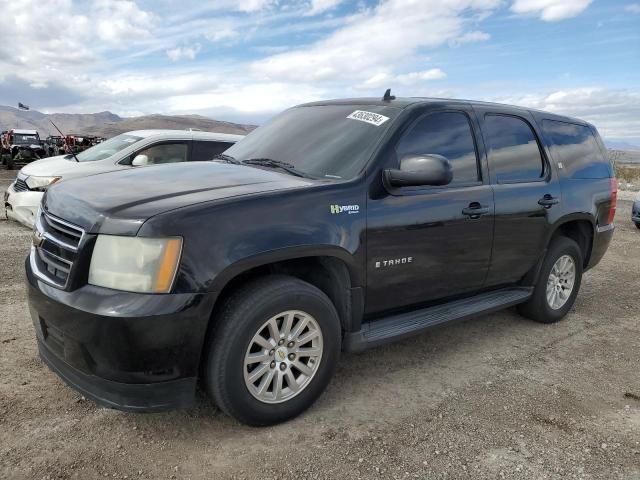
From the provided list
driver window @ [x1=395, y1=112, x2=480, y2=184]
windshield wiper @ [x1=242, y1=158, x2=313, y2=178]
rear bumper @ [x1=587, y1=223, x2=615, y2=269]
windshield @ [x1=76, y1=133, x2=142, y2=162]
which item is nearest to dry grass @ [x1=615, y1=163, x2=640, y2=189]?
rear bumper @ [x1=587, y1=223, x2=615, y2=269]

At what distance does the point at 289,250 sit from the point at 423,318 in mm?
1298

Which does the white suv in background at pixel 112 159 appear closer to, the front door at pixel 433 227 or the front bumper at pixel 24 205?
the front bumper at pixel 24 205

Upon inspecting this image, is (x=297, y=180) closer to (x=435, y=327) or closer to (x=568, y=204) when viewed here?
(x=435, y=327)

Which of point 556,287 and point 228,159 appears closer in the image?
point 228,159

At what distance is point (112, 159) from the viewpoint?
25.5 feet

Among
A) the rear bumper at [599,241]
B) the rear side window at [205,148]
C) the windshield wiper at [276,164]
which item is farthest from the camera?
the rear side window at [205,148]

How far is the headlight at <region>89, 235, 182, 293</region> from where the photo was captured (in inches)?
98.4

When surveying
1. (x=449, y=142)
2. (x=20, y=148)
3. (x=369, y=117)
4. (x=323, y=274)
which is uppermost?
(x=369, y=117)

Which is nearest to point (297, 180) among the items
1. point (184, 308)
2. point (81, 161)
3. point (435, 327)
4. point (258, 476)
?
point (184, 308)

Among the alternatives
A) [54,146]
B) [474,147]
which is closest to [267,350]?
[474,147]

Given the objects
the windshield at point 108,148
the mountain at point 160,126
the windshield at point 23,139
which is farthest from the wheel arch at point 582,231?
the mountain at point 160,126

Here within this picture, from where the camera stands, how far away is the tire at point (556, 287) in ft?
15.4

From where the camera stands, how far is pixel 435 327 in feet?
12.1

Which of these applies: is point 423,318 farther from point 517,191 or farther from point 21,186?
point 21,186
